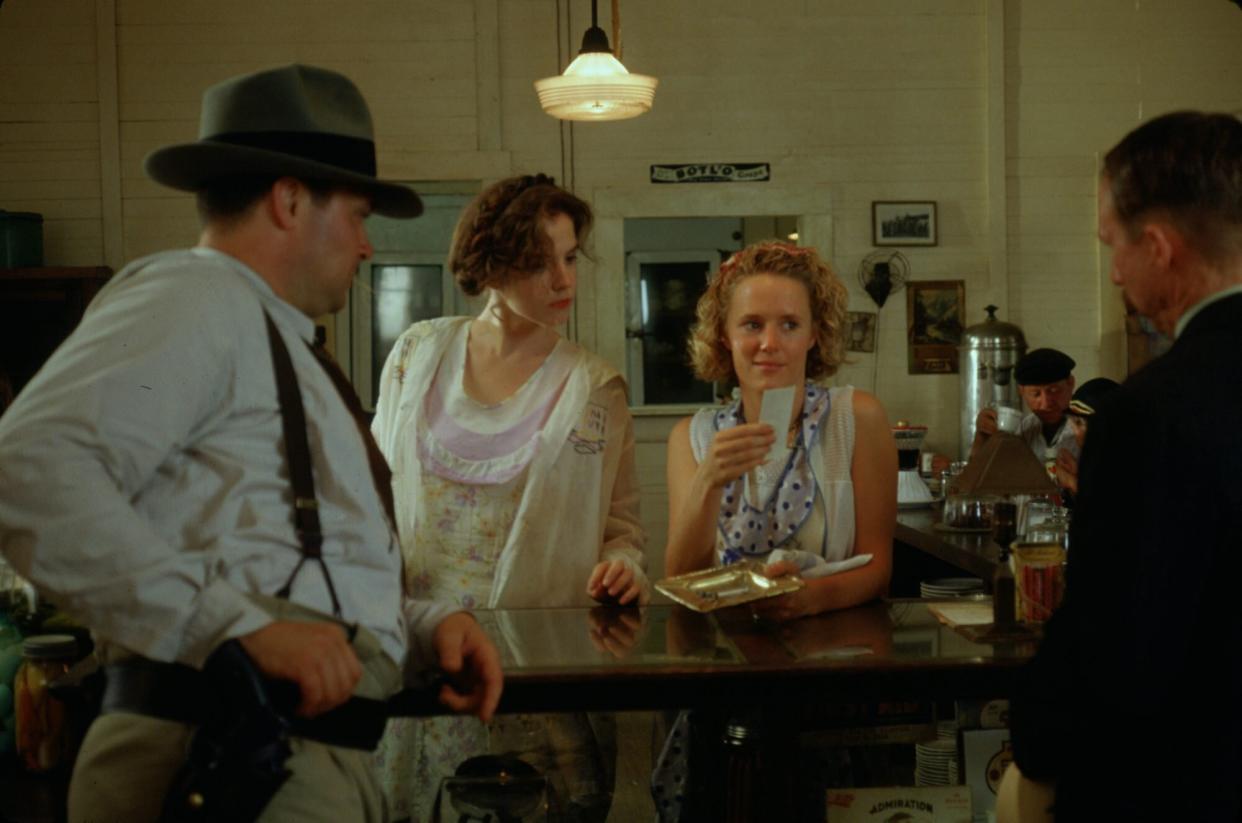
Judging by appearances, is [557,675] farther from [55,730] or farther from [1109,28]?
[1109,28]

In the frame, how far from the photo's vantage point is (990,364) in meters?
8.05

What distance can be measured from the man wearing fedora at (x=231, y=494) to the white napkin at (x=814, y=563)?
1.05 meters

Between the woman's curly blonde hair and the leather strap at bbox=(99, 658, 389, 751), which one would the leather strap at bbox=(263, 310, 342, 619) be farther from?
the woman's curly blonde hair

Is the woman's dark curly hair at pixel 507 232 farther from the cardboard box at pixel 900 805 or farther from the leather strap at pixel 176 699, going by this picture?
the leather strap at pixel 176 699

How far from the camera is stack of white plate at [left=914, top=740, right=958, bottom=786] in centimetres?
262

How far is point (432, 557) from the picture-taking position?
119 inches

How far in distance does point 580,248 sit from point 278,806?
5.90ft

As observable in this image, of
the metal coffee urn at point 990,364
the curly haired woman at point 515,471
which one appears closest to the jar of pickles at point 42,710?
the curly haired woman at point 515,471

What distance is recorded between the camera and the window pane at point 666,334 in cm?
848

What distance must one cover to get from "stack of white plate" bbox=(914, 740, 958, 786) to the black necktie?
1334 mm

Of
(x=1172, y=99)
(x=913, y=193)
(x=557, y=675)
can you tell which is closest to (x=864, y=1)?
(x=913, y=193)

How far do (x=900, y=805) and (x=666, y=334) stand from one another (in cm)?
611

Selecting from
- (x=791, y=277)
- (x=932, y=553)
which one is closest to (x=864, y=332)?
(x=932, y=553)

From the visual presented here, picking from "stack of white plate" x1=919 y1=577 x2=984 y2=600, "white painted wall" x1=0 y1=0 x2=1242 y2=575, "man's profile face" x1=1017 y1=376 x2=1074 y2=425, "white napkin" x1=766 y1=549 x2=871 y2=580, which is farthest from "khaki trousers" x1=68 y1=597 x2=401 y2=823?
"white painted wall" x1=0 y1=0 x2=1242 y2=575
